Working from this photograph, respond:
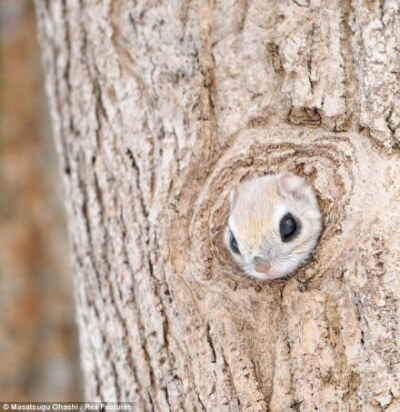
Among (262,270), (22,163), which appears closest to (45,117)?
(22,163)

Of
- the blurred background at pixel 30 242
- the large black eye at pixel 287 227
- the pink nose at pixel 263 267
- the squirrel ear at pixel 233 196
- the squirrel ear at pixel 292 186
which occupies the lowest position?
the pink nose at pixel 263 267

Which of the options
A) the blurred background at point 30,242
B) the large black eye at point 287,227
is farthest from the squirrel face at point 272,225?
the blurred background at point 30,242

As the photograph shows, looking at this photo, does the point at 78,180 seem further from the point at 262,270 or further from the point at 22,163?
A: the point at 22,163

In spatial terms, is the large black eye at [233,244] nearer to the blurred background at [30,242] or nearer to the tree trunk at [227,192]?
the tree trunk at [227,192]

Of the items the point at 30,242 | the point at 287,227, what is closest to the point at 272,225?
the point at 287,227

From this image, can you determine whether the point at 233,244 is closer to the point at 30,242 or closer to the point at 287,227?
the point at 287,227

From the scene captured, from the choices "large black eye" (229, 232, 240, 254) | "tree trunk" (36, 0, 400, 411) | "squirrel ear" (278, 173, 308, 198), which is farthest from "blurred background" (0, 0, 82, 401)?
"squirrel ear" (278, 173, 308, 198)
